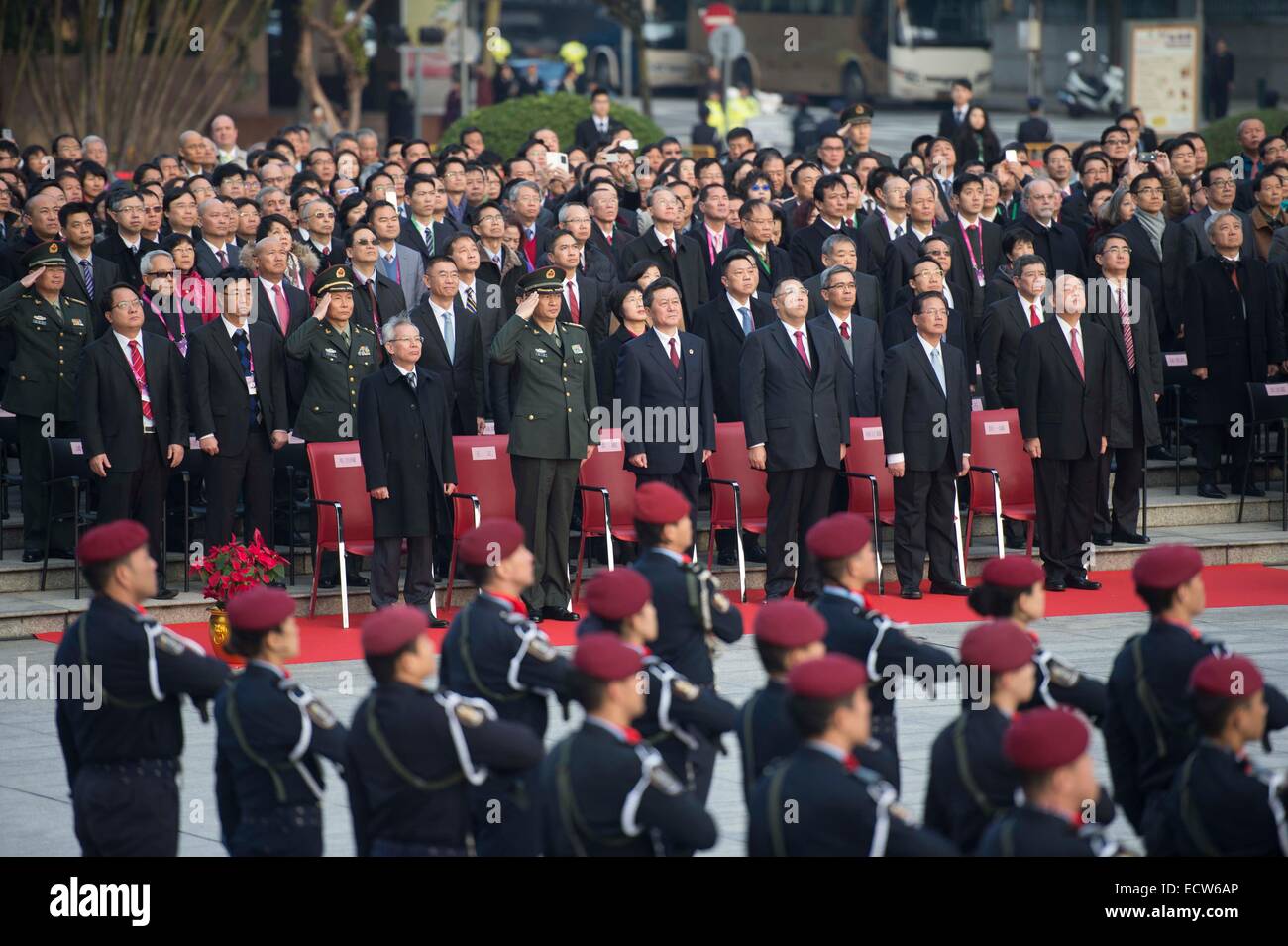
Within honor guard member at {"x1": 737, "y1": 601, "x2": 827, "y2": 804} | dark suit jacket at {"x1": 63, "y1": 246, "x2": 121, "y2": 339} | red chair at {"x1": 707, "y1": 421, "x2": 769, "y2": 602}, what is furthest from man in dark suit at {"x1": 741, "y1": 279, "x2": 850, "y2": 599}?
honor guard member at {"x1": 737, "y1": 601, "x2": 827, "y2": 804}

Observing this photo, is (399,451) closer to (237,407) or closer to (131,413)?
(237,407)

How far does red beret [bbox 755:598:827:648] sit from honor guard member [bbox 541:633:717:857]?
714 millimetres

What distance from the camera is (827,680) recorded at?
586 centimetres

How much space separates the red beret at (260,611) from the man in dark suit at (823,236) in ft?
29.8

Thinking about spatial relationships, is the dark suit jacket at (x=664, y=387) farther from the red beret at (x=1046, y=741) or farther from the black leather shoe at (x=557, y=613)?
the red beret at (x=1046, y=741)

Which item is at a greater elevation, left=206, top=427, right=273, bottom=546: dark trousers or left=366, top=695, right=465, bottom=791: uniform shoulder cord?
left=366, top=695, right=465, bottom=791: uniform shoulder cord

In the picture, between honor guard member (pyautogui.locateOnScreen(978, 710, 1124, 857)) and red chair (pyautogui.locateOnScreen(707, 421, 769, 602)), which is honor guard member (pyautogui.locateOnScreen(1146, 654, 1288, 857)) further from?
red chair (pyautogui.locateOnScreen(707, 421, 769, 602))

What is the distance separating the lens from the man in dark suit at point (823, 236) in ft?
51.3

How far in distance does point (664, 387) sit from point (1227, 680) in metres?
7.35

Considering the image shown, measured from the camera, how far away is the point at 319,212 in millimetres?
15078

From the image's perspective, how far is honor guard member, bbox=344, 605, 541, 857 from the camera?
21.5ft

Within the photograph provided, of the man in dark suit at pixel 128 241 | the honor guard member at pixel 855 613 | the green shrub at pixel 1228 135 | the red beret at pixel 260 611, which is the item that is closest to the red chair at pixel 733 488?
the man in dark suit at pixel 128 241
